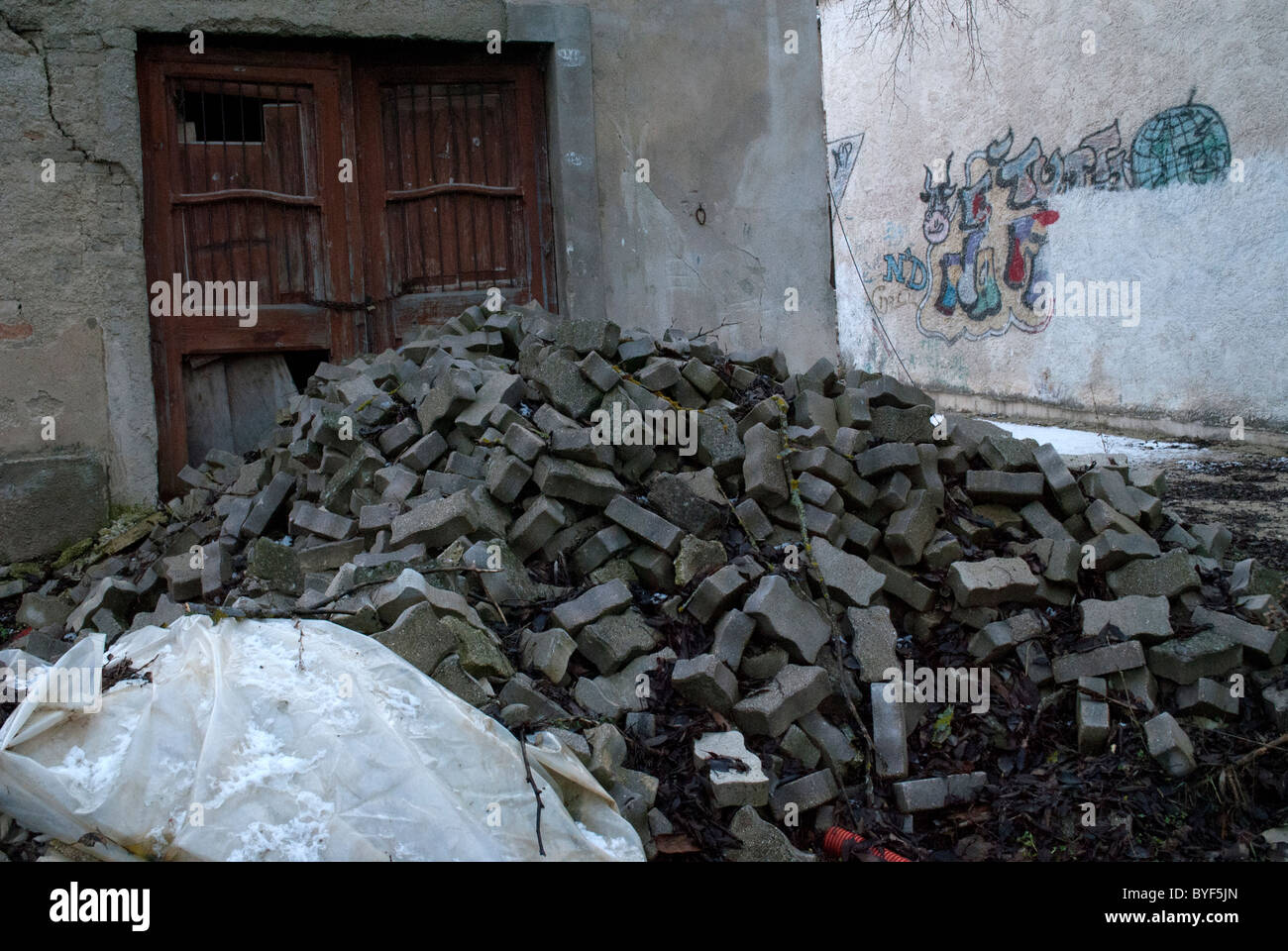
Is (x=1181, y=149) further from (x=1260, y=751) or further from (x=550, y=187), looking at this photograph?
(x=1260, y=751)

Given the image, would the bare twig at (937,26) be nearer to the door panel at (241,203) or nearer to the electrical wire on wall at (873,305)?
the electrical wire on wall at (873,305)

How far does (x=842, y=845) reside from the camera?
330cm

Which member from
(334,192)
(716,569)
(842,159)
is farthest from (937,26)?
(716,569)

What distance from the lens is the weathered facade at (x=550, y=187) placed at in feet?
18.8

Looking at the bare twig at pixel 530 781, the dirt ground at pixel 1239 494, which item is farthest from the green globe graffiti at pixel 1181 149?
the bare twig at pixel 530 781

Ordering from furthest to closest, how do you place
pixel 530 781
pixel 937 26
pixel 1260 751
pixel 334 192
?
pixel 937 26, pixel 334 192, pixel 1260 751, pixel 530 781

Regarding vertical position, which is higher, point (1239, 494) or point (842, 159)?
point (842, 159)

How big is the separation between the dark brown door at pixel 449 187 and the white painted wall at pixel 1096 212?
470 centimetres

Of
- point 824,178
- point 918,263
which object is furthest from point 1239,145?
point 918,263

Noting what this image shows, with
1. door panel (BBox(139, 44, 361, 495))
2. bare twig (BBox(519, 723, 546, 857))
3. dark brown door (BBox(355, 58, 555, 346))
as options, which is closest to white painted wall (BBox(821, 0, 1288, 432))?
dark brown door (BBox(355, 58, 555, 346))

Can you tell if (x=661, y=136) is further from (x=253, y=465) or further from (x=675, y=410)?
(x=253, y=465)

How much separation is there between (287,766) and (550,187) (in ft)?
16.9

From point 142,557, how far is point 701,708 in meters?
3.35

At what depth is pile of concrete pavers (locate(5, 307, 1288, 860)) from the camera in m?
3.54
